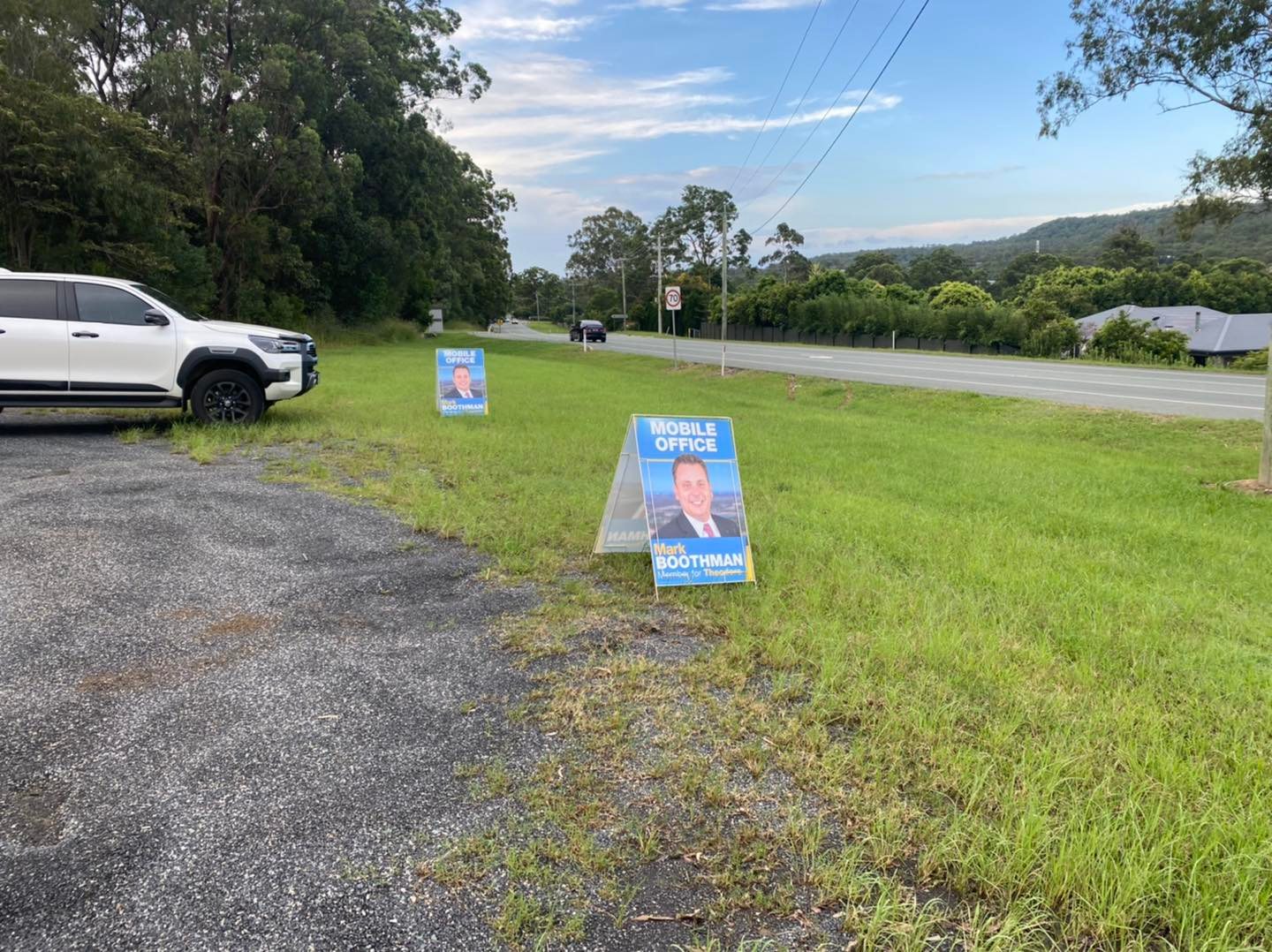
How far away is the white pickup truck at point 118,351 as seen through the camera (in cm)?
874

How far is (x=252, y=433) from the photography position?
32.0 feet

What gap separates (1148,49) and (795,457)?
570cm

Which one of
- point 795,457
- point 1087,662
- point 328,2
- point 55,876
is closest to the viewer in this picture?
point 55,876

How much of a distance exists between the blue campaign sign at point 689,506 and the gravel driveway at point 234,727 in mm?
1083

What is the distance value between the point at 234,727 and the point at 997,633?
3.55 metres

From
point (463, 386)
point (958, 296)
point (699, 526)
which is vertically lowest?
point (699, 526)

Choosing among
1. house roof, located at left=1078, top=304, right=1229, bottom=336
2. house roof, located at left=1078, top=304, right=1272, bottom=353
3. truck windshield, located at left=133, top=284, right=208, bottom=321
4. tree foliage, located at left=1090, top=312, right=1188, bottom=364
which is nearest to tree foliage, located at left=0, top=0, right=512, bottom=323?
truck windshield, located at left=133, top=284, right=208, bottom=321

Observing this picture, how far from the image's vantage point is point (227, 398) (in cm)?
1003

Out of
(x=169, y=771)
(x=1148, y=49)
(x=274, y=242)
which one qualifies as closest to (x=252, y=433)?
(x=169, y=771)

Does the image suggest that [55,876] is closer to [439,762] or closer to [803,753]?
[439,762]

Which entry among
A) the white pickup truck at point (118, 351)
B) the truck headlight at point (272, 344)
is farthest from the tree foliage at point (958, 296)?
the white pickup truck at point (118, 351)

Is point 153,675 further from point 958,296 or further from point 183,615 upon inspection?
point 958,296

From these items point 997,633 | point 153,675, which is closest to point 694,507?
point 997,633

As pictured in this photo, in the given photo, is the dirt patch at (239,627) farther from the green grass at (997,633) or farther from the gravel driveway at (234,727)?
the green grass at (997,633)
